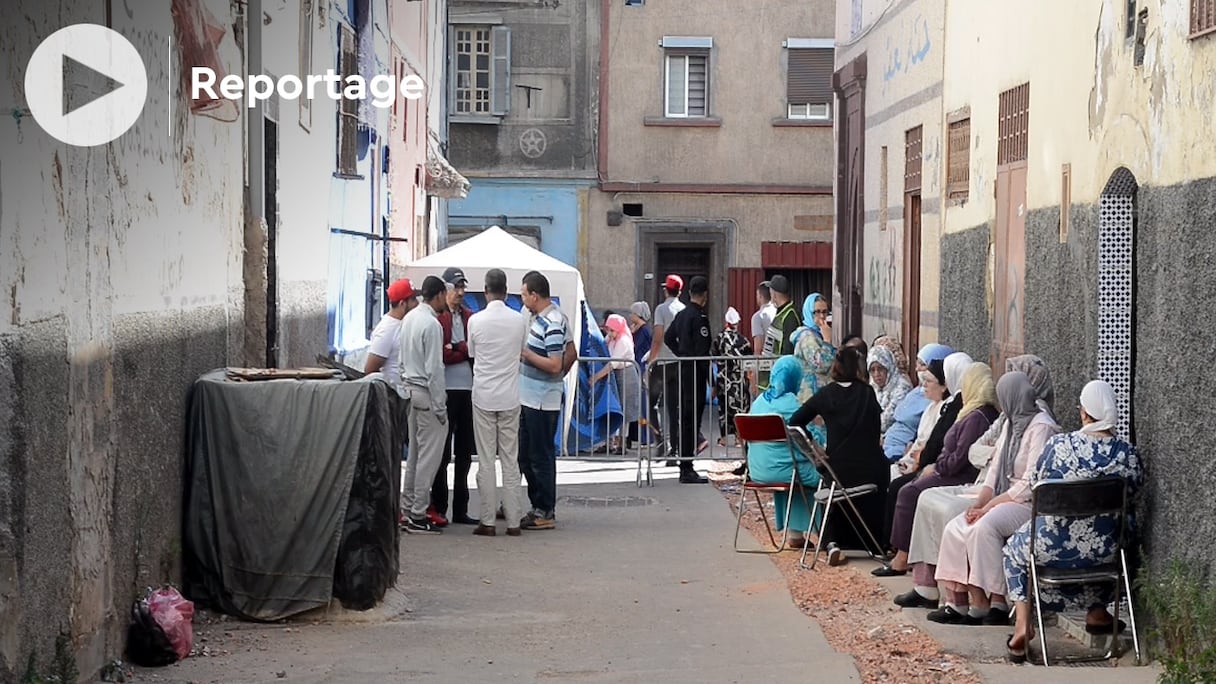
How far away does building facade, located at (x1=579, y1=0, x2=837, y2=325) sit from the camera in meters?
31.8

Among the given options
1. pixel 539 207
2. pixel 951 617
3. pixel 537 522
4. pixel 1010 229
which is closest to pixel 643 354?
pixel 537 522

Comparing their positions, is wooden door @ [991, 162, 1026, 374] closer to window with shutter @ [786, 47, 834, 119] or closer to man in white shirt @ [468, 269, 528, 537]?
man in white shirt @ [468, 269, 528, 537]

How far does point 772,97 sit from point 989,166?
19.6 metres

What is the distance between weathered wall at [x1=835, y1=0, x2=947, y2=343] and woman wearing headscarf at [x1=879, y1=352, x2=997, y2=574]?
11.2 feet

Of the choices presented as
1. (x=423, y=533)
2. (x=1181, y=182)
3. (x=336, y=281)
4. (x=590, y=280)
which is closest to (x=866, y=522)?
(x=423, y=533)

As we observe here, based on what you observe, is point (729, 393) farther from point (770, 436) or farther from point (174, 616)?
point (174, 616)

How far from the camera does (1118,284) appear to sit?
30.3 ft

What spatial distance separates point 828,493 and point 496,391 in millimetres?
2610

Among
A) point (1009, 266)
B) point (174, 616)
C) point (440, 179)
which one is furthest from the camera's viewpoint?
point (440, 179)

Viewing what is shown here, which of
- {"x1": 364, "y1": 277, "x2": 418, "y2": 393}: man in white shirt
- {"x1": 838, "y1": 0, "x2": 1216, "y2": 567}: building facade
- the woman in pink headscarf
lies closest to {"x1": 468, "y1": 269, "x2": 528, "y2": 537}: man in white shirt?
{"x1": 364, "y1": 277, "x2": 418, "y2": 393}: man in white shirt

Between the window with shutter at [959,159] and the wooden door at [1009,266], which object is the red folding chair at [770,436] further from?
the window with shutter at [959,159]

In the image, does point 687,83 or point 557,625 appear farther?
point 687,83

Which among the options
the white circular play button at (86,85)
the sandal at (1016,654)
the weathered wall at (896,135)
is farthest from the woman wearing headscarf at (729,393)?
the white circular play button at (86,85)

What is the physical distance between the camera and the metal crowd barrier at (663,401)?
17188mm
